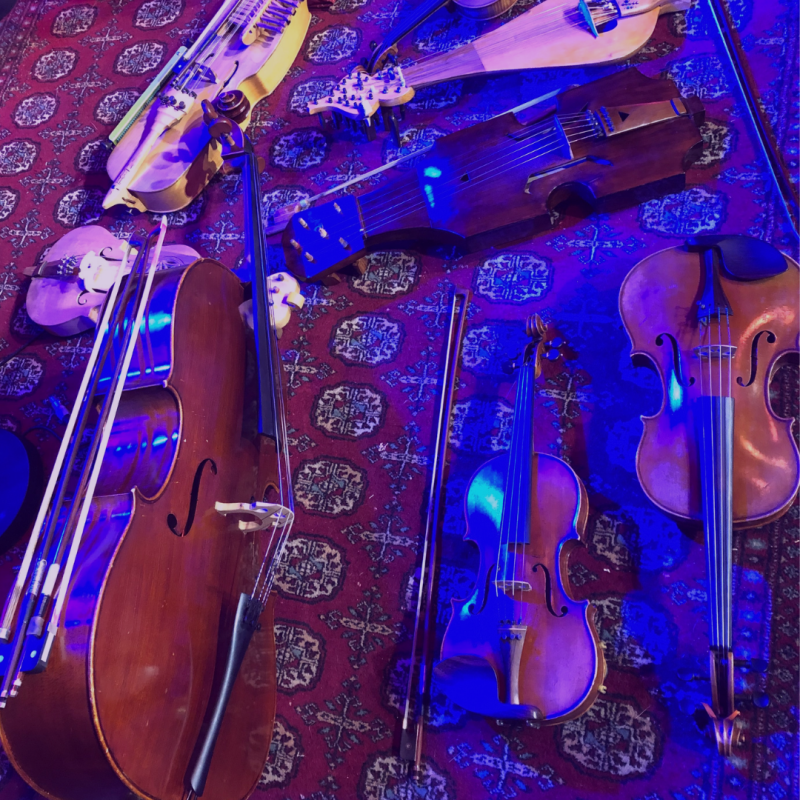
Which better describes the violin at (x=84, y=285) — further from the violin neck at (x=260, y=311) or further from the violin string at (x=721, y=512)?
the violin string at (x=721, y=512)

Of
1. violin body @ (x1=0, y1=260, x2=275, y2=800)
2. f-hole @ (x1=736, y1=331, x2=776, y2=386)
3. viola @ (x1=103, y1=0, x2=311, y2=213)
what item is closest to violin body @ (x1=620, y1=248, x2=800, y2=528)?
f-hole @ (x1=736, y1=331, x2=776, y2=386)

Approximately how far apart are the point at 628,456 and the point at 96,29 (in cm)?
326

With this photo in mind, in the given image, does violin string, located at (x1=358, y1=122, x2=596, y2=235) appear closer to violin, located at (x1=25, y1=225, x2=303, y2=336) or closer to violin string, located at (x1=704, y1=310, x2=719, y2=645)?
violin, located at (x1=25, y1=225, x2=303, y2=336)

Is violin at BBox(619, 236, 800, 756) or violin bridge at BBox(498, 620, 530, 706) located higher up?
violin at BBox(619, 236, 800, 756)

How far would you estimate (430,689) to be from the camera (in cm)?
174

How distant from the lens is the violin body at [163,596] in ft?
3.89

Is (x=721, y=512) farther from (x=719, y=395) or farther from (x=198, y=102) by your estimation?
(x=198, y=102)

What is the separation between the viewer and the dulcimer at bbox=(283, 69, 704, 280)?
6.53ft

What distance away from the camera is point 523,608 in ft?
4.95

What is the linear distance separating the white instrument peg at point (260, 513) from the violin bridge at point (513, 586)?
57 centimetres

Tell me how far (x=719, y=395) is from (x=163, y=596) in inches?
54.1

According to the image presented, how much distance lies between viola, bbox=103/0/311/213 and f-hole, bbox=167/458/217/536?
4.45 ft

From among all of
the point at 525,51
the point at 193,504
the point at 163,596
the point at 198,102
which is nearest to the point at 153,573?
the point at 163,596

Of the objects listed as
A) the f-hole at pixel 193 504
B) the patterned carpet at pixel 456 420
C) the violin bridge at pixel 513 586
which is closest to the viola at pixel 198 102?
the patterned carpet at pixel 456 420
